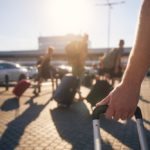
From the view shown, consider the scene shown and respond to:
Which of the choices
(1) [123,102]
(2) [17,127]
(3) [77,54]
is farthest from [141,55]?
(3) [77,54]

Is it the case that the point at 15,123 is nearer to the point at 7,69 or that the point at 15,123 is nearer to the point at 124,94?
the point at 124,94

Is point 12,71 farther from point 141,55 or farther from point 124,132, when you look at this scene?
point 141,55

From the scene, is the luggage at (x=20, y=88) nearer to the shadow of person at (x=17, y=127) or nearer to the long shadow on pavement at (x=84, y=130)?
the shadow of person at (x=17, y=127)

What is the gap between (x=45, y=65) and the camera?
1345 centimetres

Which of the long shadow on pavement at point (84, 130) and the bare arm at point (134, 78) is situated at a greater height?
the bare arm at point (134, 78)

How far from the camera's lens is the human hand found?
1548 millimetres

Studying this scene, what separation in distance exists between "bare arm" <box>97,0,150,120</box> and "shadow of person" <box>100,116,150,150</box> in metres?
3.69

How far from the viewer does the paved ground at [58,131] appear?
530 cm

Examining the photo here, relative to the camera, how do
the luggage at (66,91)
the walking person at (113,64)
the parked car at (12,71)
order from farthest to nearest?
the parked car at (12,71)
the walking person at (113,64)
the luggage at (66,91)

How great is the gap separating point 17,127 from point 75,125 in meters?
1.08

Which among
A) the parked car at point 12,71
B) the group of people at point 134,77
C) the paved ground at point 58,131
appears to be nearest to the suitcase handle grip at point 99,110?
the group of people at point 134,77

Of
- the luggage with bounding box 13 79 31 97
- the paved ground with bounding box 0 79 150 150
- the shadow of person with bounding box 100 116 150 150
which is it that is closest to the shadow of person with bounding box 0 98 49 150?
the paved ground with bounding box 0 79 150 150

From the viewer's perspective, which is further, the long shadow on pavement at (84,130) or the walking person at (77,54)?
the walking person at (77,54)

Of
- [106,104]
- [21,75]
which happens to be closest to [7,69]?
[21,75]
